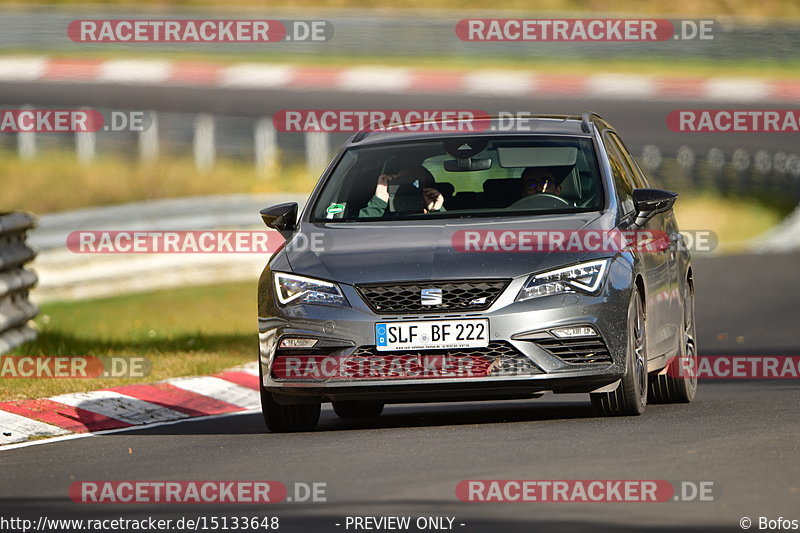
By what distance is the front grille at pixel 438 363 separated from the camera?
29.9ft

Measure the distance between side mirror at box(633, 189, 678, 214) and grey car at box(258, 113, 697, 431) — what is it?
0.5 inches

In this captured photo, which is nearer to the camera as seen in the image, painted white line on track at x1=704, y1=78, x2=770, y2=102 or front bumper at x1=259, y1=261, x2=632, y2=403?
front bumper at x1=259, y1=261, x2=632, y2=403

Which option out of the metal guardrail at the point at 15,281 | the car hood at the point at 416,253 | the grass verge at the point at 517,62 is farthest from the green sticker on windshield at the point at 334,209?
the grass verge at the point at 517,62

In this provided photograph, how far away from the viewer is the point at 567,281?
9.23m

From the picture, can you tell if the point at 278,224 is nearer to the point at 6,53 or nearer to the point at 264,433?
the point at 264,433

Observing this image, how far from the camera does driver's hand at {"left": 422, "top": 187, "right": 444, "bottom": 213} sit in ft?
33.2

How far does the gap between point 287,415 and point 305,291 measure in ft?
2.67

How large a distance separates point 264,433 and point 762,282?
1064 centimetres

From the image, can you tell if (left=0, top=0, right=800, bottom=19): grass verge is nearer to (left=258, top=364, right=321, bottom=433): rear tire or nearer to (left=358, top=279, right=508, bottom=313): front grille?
(left=258, top=364, right=321, bottom=433): rear tire
